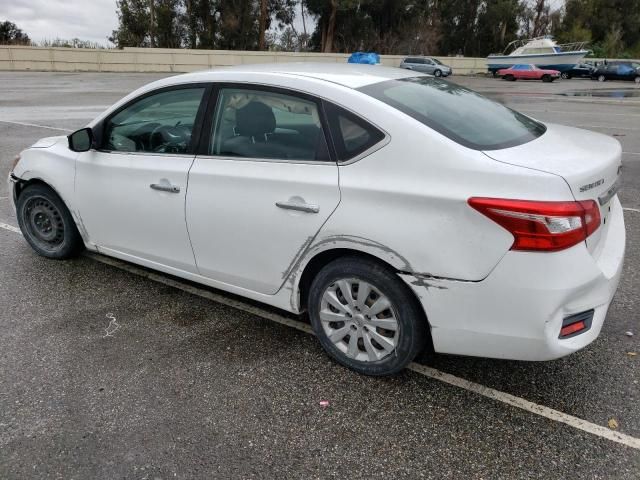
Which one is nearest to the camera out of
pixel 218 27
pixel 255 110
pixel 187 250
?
pixel 255 110

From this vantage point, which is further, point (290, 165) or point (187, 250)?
point (187, 250)

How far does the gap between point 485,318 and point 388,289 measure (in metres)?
0.49

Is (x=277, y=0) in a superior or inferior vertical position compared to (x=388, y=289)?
superior

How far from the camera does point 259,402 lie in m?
2.83

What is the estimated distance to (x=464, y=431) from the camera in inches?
103

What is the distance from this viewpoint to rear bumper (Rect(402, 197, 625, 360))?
2.39 meters

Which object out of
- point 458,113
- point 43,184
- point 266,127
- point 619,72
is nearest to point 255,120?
point 266,127

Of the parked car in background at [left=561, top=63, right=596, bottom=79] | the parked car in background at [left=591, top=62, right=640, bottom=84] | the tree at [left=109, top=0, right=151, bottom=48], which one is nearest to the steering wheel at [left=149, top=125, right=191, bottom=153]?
the parked car in background at [left=591, top=62, right=640, bottom=84]

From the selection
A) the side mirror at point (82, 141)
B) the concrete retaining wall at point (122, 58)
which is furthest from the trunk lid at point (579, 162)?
the concrete retaining wall at point (122, 58)

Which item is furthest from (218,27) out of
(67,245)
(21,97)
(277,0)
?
(67,245)

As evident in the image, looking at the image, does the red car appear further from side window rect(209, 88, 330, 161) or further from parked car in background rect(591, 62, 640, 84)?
side window rect(209, 88, 330, 161)

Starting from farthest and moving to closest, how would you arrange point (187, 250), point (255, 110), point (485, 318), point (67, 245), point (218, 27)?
point (218, 27) < point (67, 245) < point (187, 250) < point (255, 110) < point (485, 318)

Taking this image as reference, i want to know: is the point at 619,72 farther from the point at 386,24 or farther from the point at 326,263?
the point at 326,263

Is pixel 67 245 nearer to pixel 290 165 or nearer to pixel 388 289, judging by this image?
pixel 290 165
